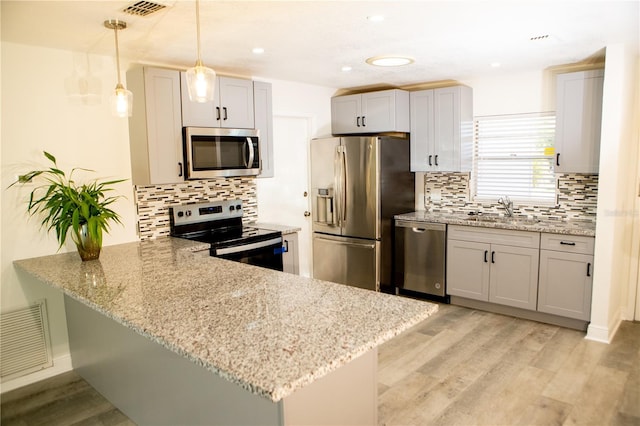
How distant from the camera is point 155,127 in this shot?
11.1ft

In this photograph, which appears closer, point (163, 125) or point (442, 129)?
point (163, 125)

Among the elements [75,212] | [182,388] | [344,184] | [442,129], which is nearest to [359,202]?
[344,184]

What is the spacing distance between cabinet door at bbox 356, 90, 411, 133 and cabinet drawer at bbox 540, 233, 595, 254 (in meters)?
1.82

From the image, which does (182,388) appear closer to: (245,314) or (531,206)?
(245,314)

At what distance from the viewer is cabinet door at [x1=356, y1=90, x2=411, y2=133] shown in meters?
4.78

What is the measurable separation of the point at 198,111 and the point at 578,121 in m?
3.18

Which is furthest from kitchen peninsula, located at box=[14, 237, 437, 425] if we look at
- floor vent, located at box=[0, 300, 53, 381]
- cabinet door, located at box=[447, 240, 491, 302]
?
cabinet door, located at box=[447, 240, 491, 302]

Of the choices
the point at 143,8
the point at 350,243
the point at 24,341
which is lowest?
the point at 24,341

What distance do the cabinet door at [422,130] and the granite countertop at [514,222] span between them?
1.80ft

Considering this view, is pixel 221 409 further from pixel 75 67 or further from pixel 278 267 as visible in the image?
pixel 75 67

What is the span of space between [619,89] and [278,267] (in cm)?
299

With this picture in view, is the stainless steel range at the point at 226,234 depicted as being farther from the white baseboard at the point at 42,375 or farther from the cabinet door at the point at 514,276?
the cabinet door at the point at 514,276

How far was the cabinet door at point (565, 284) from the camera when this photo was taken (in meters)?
3.75

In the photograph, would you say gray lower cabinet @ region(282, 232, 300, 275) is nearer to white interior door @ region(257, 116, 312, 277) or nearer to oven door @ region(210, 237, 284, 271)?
oven door @ region(210, 237, 284, 271)
